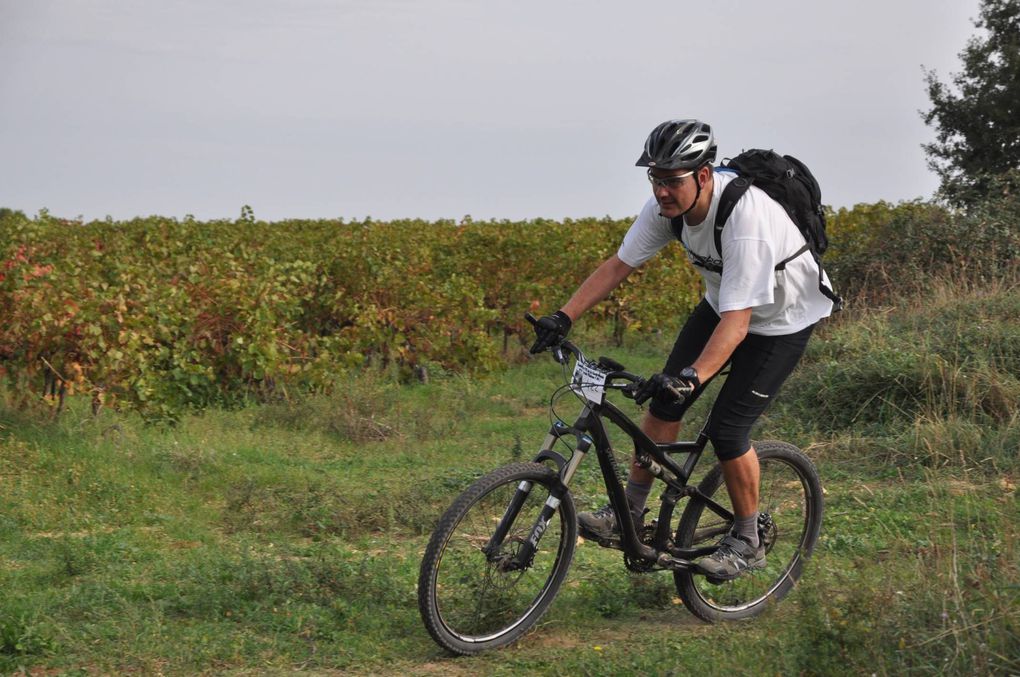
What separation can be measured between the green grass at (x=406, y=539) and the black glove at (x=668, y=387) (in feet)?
2.83

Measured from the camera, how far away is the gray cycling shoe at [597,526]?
498 cm

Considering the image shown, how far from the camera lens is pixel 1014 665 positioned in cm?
366

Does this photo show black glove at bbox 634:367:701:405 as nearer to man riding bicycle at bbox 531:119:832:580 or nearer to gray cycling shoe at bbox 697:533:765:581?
man riding bicycle at bbox 531:119:832:580

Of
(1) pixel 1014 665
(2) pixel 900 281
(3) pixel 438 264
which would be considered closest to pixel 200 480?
(1) pixel 1014 665

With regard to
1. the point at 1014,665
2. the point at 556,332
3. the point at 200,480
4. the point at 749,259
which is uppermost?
the point at 749,259

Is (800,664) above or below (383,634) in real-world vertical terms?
above

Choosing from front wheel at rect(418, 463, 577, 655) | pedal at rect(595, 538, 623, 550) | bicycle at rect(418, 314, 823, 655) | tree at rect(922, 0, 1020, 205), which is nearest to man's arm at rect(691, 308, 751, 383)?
bicycle at rect(418, 314, 823, 655)

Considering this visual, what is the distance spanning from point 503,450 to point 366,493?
8.83 feet

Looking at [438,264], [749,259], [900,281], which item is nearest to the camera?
[749,259]

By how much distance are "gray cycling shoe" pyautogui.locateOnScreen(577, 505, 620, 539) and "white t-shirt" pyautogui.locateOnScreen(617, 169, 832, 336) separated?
1.03m

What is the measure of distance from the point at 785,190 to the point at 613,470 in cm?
137

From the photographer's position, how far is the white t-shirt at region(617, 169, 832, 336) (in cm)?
457

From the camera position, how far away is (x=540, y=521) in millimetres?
4770

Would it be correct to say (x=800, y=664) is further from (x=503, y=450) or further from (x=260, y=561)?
(x=503, y=450)
